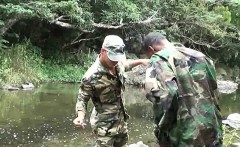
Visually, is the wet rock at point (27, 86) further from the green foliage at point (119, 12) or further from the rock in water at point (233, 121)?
the rock in water at point (233, 121)

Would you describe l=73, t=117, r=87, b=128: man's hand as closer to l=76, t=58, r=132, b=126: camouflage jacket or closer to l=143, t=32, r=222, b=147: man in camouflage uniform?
l=76, t=58, r=132, b=126: camouflage jacket

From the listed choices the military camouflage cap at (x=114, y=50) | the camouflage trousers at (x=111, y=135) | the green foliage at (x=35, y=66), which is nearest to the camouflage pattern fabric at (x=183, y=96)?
the military camouflage cap at (x=114, y=50)

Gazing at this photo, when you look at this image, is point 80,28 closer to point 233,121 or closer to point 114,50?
point 233,121

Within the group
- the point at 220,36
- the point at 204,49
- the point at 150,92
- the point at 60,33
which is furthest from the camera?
the point at 204,49

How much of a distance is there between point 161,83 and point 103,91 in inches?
59.6

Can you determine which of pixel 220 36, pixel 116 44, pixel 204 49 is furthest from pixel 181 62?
pixel 204 49

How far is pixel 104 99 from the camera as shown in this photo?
4.40 metres

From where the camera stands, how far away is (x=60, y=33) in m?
19.8

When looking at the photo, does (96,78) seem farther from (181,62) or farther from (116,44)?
(181,62)

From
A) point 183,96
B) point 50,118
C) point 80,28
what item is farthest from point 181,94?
point 80,28

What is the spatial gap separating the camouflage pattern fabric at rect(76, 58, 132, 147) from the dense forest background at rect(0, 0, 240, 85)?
391 inches

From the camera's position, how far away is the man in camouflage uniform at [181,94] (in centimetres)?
297

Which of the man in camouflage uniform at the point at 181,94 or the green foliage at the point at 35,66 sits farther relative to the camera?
the green foliage at the point at 35,66

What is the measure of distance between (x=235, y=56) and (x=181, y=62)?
938 inches
